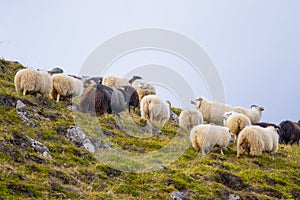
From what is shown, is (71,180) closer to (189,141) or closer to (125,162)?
(125,162)

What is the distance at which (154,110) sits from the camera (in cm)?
1825

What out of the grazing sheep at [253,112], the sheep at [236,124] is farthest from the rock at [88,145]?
the grazing sheep at [253,112]

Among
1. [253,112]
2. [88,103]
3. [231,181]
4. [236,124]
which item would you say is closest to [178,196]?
[231,181]

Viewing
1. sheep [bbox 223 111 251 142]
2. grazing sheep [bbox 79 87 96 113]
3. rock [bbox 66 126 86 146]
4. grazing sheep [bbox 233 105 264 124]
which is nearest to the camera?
rock [bbox 66 126 86 146]

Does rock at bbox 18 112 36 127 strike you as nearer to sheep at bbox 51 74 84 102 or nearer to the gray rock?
the gray rock

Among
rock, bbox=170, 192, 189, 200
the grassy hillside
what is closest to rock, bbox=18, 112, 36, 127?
the grassy hillside

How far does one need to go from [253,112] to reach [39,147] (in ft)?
51.8

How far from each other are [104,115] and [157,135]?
229 centimetres

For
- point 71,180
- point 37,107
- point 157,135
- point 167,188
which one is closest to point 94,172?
point 71,180

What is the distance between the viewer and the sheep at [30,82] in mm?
15117

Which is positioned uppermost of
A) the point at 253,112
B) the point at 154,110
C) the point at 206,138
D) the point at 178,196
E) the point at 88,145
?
the point at 253,112

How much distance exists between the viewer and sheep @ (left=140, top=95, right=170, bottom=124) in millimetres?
18281

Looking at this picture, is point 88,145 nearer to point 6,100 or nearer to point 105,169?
point 105,169

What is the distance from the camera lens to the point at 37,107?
A: 14.2 metres
